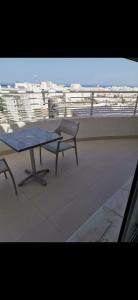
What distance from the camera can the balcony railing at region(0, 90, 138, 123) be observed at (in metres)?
3.07

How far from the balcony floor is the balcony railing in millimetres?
793

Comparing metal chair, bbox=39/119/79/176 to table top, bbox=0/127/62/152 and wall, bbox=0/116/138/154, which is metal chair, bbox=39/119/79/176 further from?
wall, bbox=0/116/138/154

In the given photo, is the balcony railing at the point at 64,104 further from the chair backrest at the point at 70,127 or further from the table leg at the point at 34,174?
the table leg at the point at 34,174

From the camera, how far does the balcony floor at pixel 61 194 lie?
1589 millimetres

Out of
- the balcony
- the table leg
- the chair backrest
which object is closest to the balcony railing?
the balcony

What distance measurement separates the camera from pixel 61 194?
6.72 ft

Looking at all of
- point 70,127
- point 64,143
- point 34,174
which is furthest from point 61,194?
point 70,127

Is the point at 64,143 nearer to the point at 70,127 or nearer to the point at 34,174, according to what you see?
the point at 70,127

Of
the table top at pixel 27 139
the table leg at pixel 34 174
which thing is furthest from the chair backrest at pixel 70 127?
the table leg at pixel 34 174

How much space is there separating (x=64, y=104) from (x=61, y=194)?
6.83 feet
